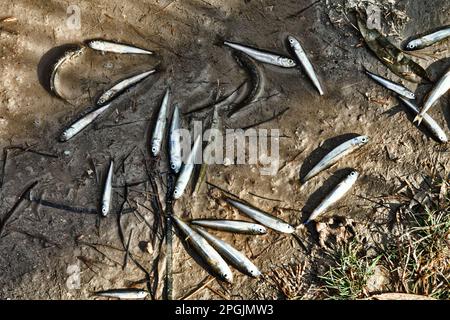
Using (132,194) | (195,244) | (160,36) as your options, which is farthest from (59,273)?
(160,36)

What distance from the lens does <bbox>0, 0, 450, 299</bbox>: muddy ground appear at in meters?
5.38

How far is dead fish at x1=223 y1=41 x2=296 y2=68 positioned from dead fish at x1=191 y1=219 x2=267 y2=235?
1.68 meters

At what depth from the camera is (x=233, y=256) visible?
17.4 feet

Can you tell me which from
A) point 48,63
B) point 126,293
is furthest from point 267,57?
point 126,293

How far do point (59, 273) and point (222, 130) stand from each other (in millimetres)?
2213

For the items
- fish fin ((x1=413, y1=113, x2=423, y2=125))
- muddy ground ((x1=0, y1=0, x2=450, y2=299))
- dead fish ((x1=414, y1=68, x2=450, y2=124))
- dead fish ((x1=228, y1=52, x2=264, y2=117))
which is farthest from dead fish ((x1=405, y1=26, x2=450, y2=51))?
dead fish ((x1=228, y1=52, x2=264, y2=117))

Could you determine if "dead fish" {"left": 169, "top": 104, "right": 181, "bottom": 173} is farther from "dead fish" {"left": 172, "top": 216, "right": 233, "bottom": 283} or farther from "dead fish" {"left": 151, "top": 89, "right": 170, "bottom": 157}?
"dead fish" {"left": 172, "top": 216, "right": 233, "bottom": 283}

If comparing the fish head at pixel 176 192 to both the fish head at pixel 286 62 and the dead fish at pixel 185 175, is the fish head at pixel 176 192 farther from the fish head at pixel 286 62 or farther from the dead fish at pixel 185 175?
the fish head at pixel 286 62

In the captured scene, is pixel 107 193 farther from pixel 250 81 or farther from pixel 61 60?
pixel 250 81

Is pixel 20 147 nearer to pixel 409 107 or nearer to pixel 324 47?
pixel 324 47

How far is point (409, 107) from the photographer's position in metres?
5.46

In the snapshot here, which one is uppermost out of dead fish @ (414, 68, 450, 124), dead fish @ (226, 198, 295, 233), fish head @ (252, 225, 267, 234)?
dead fish @ (414, 68, 450, 124)

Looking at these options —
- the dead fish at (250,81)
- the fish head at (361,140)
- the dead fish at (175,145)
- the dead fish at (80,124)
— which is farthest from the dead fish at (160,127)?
the fish head at (361,140)

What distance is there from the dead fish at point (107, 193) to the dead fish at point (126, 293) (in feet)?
2.54
